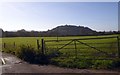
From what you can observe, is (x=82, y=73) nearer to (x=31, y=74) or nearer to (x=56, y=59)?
(x=31, y=74)

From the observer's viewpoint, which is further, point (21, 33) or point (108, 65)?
point (21, 33)

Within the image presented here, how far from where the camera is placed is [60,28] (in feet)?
289

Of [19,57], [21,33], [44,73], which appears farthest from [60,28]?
[44,73]

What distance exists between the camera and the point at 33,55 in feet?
50.7

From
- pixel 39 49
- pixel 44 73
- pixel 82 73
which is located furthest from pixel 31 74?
pixel 39 49

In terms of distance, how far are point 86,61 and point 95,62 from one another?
61 centimetres

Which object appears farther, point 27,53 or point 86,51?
point 86,51

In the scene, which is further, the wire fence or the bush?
the bush

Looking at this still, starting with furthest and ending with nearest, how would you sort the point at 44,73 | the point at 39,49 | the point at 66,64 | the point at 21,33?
the point at 21,33 < the point at 39,49 < the point at 66,64 < the point at 44,73

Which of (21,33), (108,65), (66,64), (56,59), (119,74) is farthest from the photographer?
(21,33)

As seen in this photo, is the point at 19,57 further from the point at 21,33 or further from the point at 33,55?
the point at 21,33

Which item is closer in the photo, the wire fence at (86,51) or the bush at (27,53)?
the wire fence at (86,51)

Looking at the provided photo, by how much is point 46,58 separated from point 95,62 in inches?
138

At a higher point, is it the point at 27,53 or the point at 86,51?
the point at 27,53
